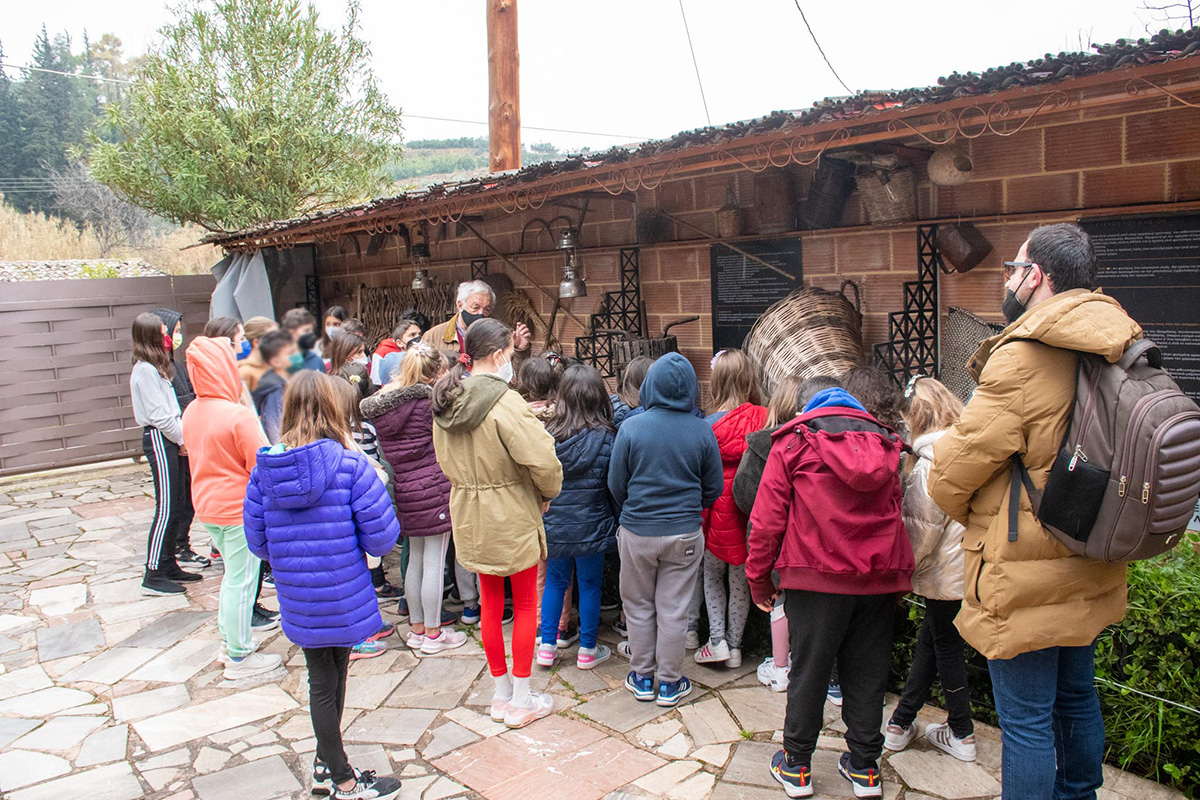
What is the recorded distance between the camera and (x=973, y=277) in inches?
185

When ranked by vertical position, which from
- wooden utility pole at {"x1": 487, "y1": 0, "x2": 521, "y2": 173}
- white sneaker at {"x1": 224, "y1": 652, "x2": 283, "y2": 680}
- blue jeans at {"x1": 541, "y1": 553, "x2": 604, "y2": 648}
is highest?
wooden utility pole at {"x1": 487, "y1": 0, "x2": 521, "y2": 173}

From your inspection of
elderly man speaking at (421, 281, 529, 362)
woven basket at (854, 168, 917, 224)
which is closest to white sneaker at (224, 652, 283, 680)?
elderly man speaking at (421, 281, 529, 362)

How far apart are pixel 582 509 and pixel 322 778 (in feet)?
5.26

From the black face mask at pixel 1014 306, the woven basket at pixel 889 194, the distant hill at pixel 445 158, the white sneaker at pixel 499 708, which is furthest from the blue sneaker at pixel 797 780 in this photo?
the distant hill at pixel 445 158

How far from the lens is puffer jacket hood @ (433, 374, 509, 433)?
355 cm

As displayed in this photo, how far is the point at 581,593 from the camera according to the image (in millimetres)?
4344

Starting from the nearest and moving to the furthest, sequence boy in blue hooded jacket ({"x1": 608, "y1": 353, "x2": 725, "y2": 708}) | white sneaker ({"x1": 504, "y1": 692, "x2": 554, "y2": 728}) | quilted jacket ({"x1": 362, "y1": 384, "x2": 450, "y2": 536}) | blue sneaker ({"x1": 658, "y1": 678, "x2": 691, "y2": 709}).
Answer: boy in blue hooded jacket ({"x1": 608, "y1": 353, "x2": 725, "y2": 708}) → white sneaker ({"x1": 504, "y1": 692, "x2": 554, "y2": 728}) → blue sneaker ({"x1": 658, "y1": 678, "x2": 691, "y2": 709}) → quilted jacket ({"x1": 362, "y1": 384, "x2": 450, "y2": 536})

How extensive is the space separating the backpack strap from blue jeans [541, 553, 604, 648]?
2198mm

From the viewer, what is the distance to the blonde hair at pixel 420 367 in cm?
443

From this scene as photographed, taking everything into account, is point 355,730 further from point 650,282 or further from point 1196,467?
point 650,282

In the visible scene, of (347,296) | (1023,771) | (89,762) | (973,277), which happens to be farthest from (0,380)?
(1023,771)

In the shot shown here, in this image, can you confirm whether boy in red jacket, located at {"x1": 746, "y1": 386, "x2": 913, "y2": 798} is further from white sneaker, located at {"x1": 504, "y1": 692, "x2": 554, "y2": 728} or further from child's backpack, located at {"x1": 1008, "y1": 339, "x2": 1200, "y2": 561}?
white sneaker, located at {"x1": 504, "y1": 692, "x2": 554, "y2": 728}

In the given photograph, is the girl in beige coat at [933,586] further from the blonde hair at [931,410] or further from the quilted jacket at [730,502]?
the quilted jacket at [730,502]

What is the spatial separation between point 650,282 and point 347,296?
5328mm
